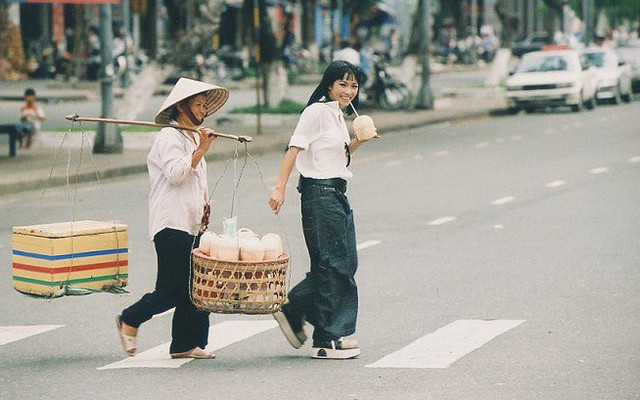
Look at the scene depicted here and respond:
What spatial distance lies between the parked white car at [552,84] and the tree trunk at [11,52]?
18.8 metres

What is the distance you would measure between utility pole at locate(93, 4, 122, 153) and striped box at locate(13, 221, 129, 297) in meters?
Result: 14.7

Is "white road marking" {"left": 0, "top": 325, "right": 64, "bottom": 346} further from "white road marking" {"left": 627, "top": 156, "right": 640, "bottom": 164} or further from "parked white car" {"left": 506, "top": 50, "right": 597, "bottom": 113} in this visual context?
"parked white car" {"left": 506, "top": 50, "right": 597, "bottom": 113}

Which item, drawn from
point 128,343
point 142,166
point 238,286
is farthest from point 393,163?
point 238,286

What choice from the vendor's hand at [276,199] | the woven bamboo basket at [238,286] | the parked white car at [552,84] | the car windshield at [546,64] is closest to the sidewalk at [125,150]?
the parked white car at [552,84]

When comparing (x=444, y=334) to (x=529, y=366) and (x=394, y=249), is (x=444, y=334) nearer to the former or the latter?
(x=529, y=366)

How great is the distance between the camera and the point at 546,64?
A: 36.5m

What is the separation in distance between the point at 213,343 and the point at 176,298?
0.83 metres

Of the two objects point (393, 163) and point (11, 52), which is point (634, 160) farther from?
point (11, 52)

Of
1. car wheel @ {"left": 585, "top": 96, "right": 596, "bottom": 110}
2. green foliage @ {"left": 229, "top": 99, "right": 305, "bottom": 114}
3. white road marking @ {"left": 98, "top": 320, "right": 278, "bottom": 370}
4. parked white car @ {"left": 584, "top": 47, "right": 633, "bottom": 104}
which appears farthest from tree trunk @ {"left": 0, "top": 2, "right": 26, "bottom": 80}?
white road marking @ {"left": 98, "top": 320, "right": 278, "bottom": 370}

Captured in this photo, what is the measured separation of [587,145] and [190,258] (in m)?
18.0

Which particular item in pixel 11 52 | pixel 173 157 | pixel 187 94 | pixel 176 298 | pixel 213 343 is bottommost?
pixel 213 343

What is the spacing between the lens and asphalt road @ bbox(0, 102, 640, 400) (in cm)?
775

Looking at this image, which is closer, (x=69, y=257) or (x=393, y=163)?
(x=69, y=257)

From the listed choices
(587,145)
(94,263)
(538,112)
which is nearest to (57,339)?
(94,263)
